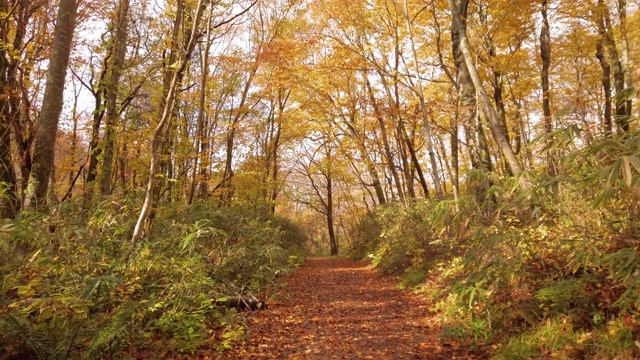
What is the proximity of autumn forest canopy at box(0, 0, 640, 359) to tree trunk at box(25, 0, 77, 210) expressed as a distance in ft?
0.09

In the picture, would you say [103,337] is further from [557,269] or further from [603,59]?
[603,59]

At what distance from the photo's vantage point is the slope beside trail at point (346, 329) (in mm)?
4395

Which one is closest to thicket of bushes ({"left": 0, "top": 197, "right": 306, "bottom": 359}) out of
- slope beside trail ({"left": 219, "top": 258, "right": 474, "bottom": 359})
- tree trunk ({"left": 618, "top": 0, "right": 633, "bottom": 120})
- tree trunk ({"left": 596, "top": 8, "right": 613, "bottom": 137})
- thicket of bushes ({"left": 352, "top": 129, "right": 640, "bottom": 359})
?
slope beside trail ({"left": 219, "top": 258, "right": 474, "bottom": 359})

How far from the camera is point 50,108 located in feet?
19.3

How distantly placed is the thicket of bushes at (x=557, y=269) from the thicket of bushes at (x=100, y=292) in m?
3.10

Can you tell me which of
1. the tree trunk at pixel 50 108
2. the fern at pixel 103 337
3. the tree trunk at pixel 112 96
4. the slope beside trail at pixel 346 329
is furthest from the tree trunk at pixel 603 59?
the tree trunk at pixel 112 96

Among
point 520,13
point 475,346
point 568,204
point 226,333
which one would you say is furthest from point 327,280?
point 520,13

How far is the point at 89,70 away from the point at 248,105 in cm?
634

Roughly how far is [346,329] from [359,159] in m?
13.7

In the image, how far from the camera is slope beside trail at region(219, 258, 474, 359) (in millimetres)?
4395

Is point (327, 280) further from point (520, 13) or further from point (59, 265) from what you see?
point (520, 13)

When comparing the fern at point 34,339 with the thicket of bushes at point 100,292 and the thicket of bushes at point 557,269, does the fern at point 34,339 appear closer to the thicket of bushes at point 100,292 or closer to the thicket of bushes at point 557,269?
the thicket of bushes at point 100,292

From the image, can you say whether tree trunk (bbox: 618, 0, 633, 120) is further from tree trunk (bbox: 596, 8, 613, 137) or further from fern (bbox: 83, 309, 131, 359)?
fern (bbox: 83, 309, 131, 359)

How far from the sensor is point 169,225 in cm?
743
